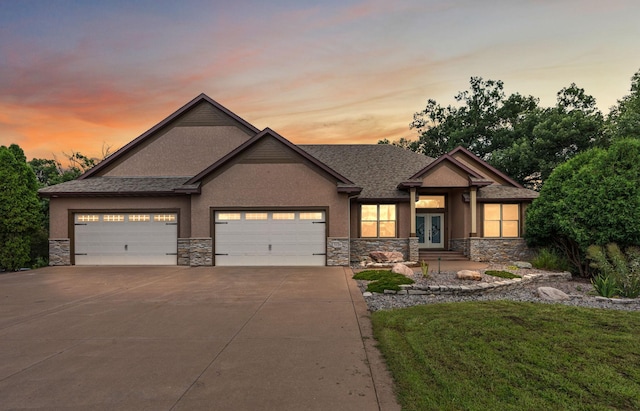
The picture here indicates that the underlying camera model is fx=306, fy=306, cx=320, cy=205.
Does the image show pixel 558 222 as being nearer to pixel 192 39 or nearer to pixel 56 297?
pixel 56 297

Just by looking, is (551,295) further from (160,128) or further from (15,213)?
(15,213)

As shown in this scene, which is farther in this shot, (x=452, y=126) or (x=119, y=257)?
(x=452, y=126)

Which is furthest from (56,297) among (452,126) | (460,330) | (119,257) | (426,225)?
(452,126)

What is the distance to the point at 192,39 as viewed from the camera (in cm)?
1517

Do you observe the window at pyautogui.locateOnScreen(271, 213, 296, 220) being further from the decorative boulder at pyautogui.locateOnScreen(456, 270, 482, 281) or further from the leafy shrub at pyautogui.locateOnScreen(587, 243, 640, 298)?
the leafy shrub at pyautogui.locateOnScreen(587, 243, 640, 298)

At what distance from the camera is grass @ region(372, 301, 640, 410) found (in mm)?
3295

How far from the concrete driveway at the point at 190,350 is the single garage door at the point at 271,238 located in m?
4.64

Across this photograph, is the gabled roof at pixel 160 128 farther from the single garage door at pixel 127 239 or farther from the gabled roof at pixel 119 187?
the single garage door at pixel 127 239

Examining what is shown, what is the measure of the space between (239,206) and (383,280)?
765 centimetres

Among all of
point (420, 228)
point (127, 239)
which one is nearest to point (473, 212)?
point (420, 228)

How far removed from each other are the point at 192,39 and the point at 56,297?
12.7m

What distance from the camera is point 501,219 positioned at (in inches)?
656

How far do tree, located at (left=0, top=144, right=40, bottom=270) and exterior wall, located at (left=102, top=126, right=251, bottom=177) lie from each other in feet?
11.0

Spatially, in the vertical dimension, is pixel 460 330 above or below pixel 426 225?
below
